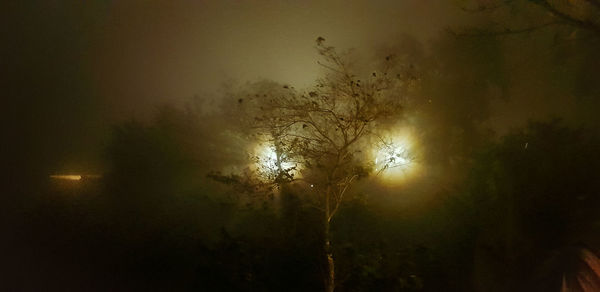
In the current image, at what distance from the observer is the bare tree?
7.16 m

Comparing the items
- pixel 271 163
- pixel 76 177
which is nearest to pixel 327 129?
pixel 271 163

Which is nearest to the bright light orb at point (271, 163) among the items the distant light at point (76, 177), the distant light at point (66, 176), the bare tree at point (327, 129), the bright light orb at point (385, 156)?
the bare tree at point (327, 129)

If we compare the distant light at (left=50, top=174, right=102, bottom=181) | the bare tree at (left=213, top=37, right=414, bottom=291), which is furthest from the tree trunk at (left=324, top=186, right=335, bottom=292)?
the distant light at (left=50, top=174, right=102, bottom=181)

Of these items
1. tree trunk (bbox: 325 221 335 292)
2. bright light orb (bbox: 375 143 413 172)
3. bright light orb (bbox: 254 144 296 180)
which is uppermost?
bright light orb (bbox: 375 143 413 172)

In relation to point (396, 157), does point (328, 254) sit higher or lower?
lower

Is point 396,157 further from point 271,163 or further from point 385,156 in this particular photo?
point 271,163

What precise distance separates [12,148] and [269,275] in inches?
256

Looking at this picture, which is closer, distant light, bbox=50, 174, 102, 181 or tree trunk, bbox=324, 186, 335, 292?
tree trunk, bbox=324, 186, 335, 292

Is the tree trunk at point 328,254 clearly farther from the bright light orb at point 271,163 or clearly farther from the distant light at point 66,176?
the distant light at point 66,176

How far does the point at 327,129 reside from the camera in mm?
7316

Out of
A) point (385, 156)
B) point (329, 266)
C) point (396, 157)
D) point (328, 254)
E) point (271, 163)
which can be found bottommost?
point (329, 266)

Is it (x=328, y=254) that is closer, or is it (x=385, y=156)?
(x=328, y=254)

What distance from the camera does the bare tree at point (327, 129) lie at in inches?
282

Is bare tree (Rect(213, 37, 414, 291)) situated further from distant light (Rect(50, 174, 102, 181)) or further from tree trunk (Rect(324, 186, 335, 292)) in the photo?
distant light (Rect(50, 174, 102, 181))
